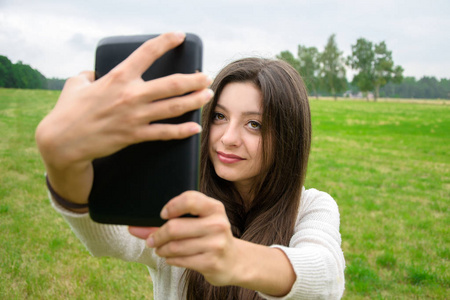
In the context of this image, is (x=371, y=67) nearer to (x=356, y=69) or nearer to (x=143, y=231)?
(x=356, y=69)

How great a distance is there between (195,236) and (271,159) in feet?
3.02

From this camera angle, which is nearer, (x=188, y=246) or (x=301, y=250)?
(x=188, y=246)

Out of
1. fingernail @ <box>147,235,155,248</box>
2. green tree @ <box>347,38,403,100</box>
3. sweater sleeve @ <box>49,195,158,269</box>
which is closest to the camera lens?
fingernail @ <box>147,235,155,248</box>

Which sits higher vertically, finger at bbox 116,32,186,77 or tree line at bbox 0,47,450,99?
tree line at bbox 0,47,450,99

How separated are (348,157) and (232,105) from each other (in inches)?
326

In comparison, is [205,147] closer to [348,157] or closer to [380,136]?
[348,157]

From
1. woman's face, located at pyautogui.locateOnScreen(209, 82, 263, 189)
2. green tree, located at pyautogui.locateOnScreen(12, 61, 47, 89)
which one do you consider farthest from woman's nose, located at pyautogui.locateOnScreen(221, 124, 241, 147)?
green tree, located at pyautogui.locateOnScreen(12, 61, 47, 89)

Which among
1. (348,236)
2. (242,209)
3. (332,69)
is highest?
(332,69)

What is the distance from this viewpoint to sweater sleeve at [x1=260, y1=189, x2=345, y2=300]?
1.01 metres

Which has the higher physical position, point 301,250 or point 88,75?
point 88,75

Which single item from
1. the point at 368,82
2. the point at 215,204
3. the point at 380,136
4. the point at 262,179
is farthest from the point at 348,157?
the point at 368,82

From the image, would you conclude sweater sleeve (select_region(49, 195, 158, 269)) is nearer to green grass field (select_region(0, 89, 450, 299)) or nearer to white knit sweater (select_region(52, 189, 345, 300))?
white knit sweater (select_region(52, 189, 345, 300))

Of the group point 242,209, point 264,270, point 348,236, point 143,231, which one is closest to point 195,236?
point 143,231

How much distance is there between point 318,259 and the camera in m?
1.09
